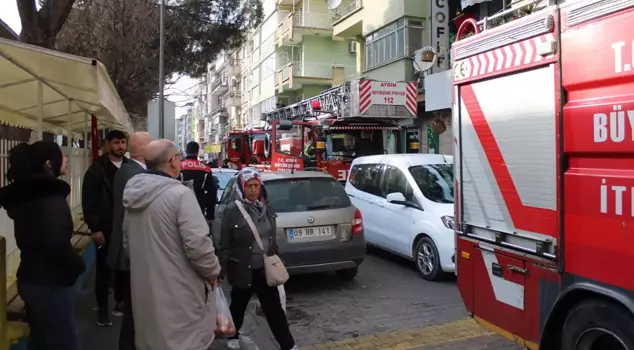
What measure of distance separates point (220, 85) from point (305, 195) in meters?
72.2

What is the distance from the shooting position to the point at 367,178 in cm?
939

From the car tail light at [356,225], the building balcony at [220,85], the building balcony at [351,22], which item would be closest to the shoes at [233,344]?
the car tail light at [356,225]

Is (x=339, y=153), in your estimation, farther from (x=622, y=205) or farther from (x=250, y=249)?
(x=622, y=205)

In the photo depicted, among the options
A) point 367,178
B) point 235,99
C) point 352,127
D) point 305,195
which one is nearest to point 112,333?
point 305,195

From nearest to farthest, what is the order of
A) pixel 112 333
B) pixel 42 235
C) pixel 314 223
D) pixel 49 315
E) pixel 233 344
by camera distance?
pixel 42 235 → pixel 49 315 → pixel 233 344 → pixel 112 333 → pixel 314 223

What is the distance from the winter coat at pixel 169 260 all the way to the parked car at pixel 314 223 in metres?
3.47

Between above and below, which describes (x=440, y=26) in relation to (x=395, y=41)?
above

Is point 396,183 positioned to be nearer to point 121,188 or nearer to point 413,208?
point 413,208

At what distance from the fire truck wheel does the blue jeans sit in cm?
312

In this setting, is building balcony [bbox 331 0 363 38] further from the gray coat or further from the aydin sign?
the gray coat

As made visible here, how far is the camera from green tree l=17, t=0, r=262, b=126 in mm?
15172

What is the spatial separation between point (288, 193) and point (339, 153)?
25.0 ft

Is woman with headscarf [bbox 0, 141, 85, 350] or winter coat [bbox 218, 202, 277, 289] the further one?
winter coat [bbox 218, 202, 277, 289]

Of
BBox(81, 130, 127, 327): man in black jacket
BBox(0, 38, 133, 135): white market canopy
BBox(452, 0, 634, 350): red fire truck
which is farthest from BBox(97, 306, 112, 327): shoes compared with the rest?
BBox(452, 0, 634, 350): red fire truck
